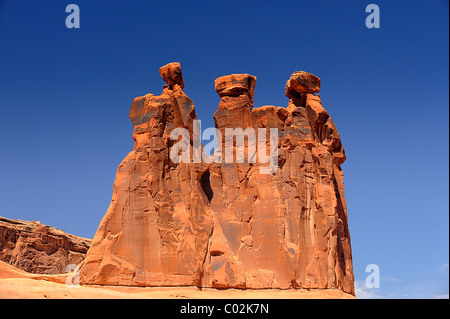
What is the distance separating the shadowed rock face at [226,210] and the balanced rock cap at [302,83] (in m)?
1.77

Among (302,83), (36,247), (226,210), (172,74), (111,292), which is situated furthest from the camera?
(36,247)

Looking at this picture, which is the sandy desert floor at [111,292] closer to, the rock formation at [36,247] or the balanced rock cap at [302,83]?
the balanced rock cap at [302,83]

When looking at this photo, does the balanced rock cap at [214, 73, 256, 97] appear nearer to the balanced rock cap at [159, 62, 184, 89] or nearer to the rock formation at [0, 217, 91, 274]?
the balanced rock cap at [159, 62, 184, 89]

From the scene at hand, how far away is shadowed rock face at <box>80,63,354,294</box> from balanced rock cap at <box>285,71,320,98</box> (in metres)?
1.77

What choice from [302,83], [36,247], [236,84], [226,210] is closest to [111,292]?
[226,210]

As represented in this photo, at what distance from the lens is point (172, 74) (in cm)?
4938

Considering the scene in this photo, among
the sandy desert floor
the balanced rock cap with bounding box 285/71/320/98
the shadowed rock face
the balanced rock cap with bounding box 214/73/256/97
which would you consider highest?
the balanced rock cap with bounding box 285/71/320/98

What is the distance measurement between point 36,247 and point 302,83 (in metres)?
33.3

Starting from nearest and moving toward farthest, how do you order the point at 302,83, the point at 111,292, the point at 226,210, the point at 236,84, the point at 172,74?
the point at 111,292, the point at 226,210, the point at 172,74, the point at 236,84, the point at 302,83

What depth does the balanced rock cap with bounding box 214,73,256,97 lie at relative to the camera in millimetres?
50969

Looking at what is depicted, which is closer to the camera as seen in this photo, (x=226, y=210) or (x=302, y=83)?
(x=226, y=210)

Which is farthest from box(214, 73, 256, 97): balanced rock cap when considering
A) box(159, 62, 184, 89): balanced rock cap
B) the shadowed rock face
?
box(159, 62, 184, 89): balanced rock cap

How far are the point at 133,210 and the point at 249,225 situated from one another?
8704 mm

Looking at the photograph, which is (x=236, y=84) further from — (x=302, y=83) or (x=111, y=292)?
(x=111, y=292)
